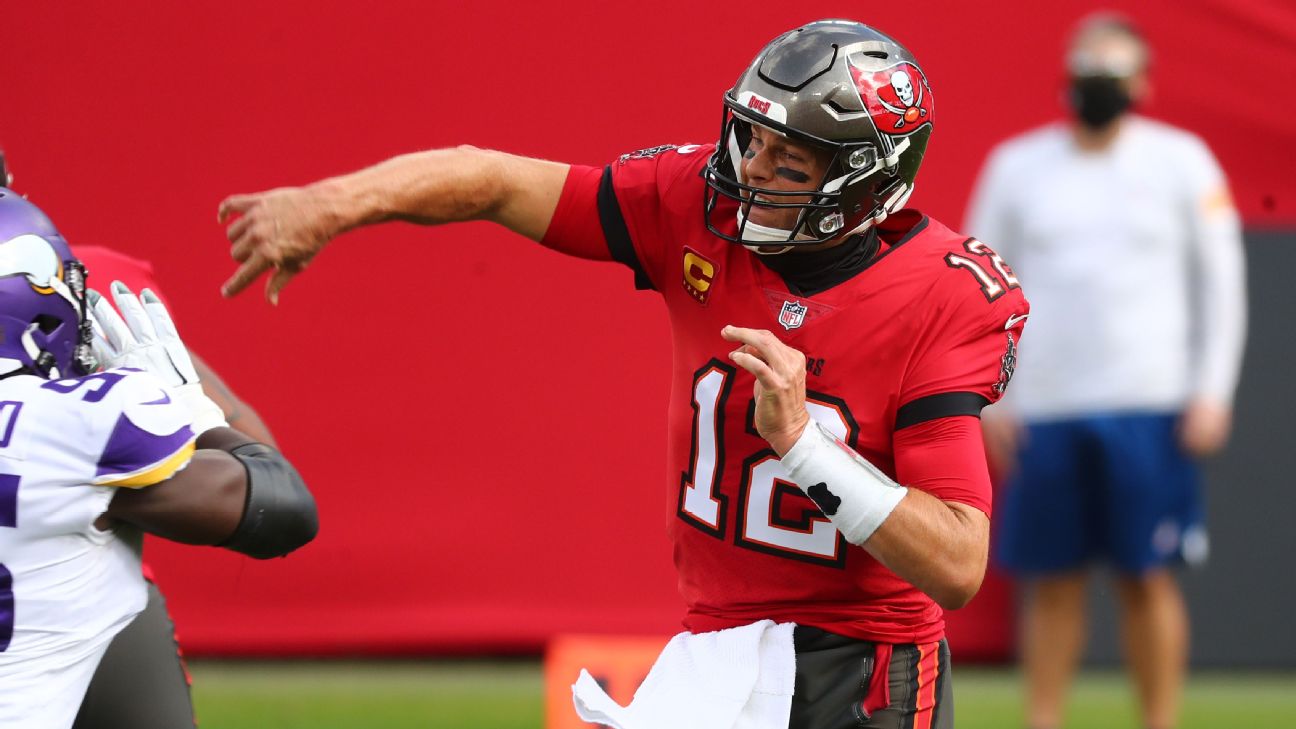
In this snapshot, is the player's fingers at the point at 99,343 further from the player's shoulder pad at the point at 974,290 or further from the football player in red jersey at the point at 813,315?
the player's shoulder pad at the point at 974,290

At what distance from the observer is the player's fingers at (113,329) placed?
98.8 inches

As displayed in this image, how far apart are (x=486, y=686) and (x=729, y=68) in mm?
2214

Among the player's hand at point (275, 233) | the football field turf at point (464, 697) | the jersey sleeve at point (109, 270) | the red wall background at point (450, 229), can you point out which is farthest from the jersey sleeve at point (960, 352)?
the red wall background at point (450, 229)

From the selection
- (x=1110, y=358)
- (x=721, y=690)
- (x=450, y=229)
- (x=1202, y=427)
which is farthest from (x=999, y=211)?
(x=721, y=690)

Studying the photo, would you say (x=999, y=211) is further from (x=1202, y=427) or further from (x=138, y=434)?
(x=138, y=434)

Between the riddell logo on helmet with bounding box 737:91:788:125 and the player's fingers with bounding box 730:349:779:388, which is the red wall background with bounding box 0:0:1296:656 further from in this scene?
the player's fingers with bounding box 730:349:779:388

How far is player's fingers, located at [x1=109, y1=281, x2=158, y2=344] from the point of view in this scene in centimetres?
251

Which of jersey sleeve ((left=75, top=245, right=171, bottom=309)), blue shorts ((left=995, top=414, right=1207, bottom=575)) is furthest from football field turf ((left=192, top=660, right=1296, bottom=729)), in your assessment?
jersey sleeve ((left=75, top=245, right=171, bottom=309))

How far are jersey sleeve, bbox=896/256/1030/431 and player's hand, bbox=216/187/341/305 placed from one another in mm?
925

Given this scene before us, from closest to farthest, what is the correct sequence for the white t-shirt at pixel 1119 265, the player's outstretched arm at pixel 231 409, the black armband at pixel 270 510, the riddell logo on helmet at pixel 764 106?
the black armband at pixel 270 510, the riddell logo on helmet at pixel 764 106, the player's outstretched arm at pixel 231 409, the white t-shirt at pixel 1119 265

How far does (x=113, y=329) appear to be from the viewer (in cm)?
251

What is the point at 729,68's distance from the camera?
17.6 feet

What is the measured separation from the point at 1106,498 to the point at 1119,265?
71 cm

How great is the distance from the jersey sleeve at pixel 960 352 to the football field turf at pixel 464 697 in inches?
105
